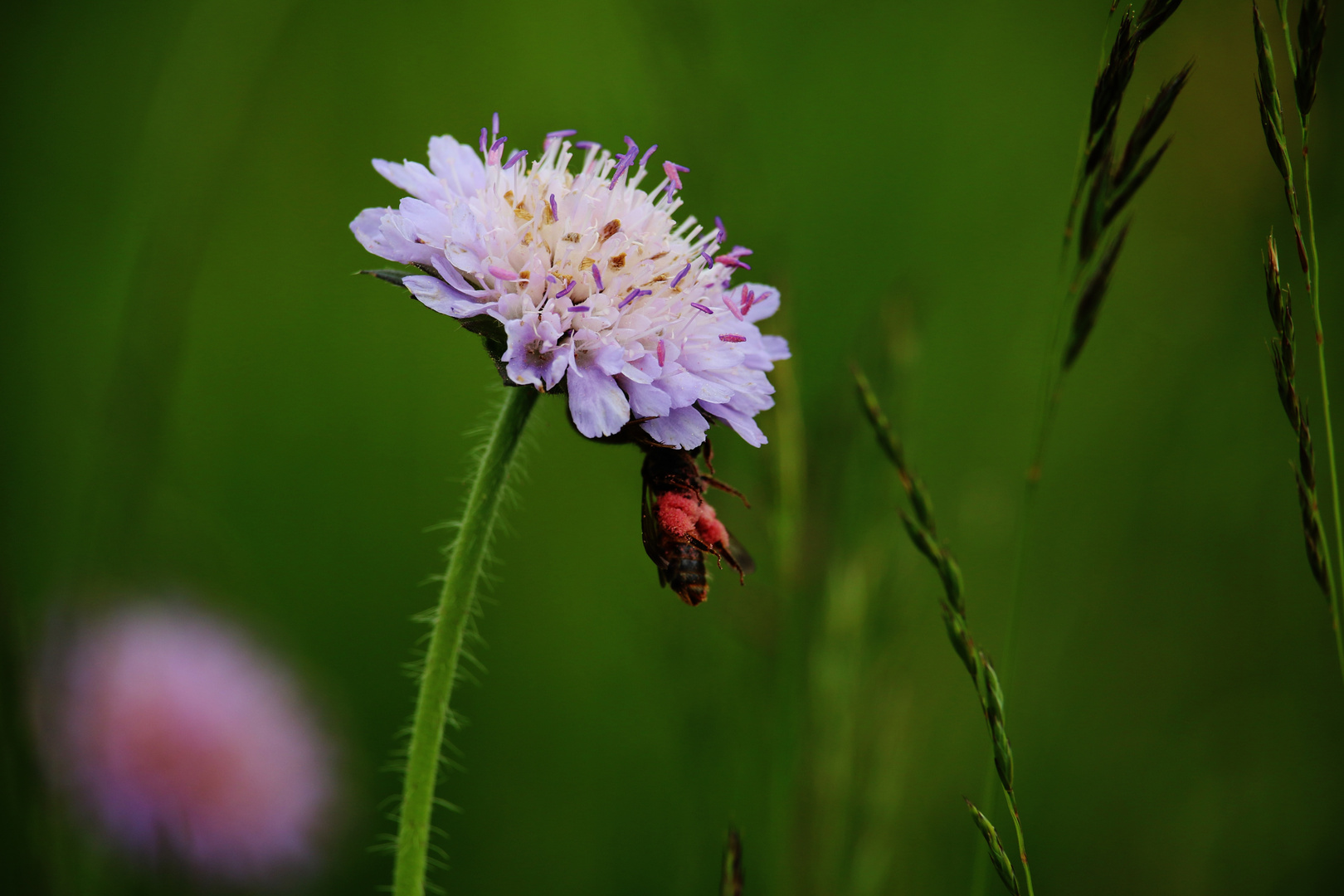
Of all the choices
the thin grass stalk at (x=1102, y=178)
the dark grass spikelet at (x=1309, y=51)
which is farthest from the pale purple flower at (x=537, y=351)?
the dark grass spikelet at (x=1309, y=51)

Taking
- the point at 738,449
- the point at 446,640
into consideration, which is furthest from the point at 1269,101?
the point at 738,449

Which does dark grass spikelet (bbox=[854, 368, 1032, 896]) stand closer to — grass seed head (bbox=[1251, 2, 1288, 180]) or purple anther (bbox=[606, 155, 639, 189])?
grass seed head (bbox=[1251, 2, 1288, 180])

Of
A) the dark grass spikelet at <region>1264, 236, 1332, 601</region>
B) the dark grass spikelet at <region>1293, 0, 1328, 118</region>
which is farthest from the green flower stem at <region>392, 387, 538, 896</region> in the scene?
the dark grass spikelet at <region>1293, 0, 1328, 118</region>

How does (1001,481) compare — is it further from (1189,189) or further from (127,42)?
(127,42)

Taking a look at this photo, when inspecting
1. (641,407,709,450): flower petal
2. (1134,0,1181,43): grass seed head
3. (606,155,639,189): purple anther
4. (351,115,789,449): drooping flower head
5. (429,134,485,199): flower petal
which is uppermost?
(1134,0,1181,43): grass seed head

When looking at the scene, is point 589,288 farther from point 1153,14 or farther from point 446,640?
point 1153,14
